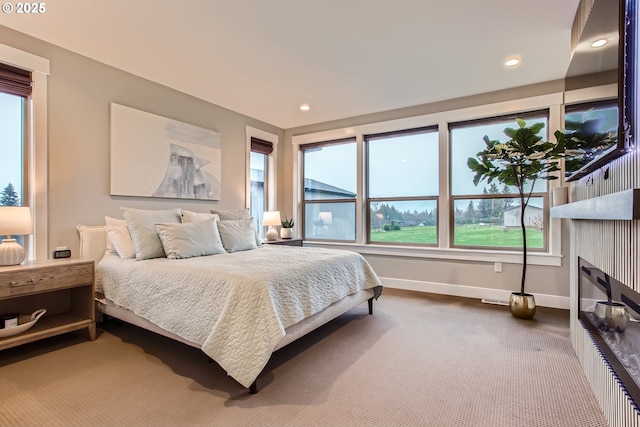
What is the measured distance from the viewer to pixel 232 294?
6.31 feet

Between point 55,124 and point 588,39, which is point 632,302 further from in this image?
point 55,124

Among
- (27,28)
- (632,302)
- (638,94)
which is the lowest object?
(632,302)

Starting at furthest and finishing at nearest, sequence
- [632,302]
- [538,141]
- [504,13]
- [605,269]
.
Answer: [538,141], [504,13], [605,269], [632,302]

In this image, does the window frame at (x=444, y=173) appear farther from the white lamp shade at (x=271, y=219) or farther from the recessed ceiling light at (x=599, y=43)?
the recessed ceiling light at (x=599, y=43)

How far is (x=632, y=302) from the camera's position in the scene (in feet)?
4.43

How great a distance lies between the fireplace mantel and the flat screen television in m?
0.24

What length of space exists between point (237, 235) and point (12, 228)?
1.75 meters

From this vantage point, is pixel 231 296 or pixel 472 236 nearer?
pixel 231 296

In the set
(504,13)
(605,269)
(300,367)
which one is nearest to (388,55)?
(504,13)

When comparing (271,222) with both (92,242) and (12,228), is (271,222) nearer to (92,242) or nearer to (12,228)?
(92,242)

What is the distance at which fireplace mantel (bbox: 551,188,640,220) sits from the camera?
0.95 m

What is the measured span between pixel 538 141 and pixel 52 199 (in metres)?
4.40

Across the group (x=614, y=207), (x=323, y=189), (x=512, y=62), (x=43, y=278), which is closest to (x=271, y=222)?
(x=323, y=189)

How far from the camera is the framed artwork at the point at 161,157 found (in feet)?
10.5
